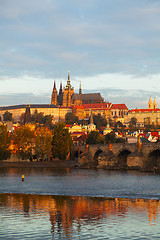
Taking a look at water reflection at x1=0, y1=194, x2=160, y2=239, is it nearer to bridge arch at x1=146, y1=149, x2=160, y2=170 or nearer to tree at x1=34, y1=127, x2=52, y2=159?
bridge arch at x1=146, y1=149, x2=160, y2=170

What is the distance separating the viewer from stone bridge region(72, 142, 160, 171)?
233ft

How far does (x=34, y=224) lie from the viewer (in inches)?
941

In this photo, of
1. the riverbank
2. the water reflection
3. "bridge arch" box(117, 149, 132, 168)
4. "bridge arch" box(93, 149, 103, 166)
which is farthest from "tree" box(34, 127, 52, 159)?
the water reflection

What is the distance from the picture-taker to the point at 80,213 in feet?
91.0

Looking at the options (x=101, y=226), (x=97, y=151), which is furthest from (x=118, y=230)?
(x=97, y=151)

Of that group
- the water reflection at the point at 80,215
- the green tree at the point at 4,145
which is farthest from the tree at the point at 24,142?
the water reflection at the point at 80,215

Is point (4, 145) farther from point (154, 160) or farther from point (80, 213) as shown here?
point (80, 213)

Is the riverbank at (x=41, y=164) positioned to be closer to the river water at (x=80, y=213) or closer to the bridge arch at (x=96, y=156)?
the bridge arch at (x=96, y=156)

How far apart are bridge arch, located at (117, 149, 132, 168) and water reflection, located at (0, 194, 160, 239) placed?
42600mm

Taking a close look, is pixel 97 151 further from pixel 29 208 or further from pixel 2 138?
pixel 29 208

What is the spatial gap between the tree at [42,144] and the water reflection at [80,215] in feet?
175

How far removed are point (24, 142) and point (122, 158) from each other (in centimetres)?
2155

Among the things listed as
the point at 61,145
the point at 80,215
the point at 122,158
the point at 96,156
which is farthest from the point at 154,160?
the point at 80,215

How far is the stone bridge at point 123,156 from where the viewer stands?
71.1 metres
